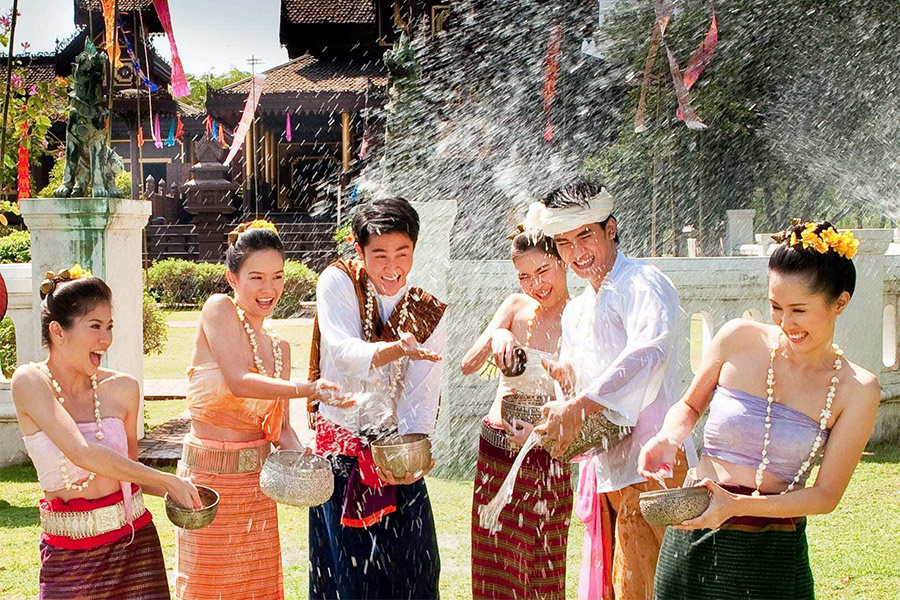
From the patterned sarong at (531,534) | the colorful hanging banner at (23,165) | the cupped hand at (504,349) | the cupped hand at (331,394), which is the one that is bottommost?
the patterned sarong at (531,534)

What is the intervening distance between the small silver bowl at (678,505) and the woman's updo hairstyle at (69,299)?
1893mm

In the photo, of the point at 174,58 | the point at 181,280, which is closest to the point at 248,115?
the point at 181,280

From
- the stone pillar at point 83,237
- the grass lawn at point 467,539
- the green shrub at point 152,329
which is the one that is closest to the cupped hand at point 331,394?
the grass lawn at point 467,539

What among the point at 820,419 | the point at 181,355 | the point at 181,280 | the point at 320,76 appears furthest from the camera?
the point at 320,76

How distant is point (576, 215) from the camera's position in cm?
325

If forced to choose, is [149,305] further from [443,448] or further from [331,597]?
[331,597]

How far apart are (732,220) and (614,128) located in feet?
19.2

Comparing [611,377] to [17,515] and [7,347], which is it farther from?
[7,347]

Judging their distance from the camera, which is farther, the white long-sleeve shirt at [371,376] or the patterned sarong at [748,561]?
the white long-sleeve shirt at [371,376]

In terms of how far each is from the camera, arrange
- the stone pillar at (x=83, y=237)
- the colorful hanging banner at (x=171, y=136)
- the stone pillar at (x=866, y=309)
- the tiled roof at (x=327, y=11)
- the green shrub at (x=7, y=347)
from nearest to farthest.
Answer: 1. the stone pillar at (x=83, y=237)
2. the stone pillar at (x=866, y=309)
3. the green shrub at (x=7, y=347)
4. the tiled roof at (x=327, y=11)
5. the colorful hanging banner at (x=171, y=136)

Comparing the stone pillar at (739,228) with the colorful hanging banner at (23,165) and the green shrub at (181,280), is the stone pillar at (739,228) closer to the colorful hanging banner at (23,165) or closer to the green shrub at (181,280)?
the colorful hanging banner at (23,165)

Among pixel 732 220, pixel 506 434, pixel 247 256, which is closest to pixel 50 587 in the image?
pixel 247 256

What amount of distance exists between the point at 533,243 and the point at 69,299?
1744 mm

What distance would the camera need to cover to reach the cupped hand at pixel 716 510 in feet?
8.04
